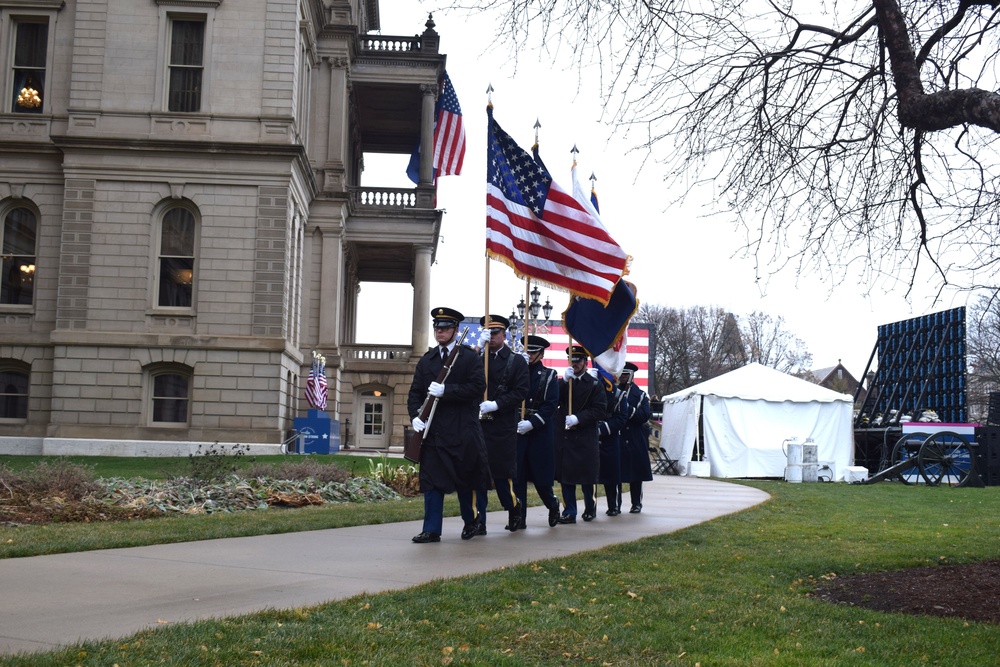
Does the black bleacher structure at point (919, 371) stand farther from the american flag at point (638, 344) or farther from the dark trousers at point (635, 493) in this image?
the american flag at point (638, 344)

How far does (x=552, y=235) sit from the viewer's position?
12523mm

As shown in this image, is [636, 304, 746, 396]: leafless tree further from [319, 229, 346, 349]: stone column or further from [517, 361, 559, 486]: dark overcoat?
[517, 361, 559, 486]: dark overcoat

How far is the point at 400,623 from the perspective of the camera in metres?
5.68

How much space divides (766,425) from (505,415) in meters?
22.9

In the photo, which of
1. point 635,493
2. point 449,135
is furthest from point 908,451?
point 449,135

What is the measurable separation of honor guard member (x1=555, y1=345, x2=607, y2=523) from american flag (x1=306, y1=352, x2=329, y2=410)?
75.3ft

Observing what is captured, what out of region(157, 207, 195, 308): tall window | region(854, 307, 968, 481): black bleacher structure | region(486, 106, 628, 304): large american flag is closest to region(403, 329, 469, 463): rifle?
region(486, 106, 628, 304): large american flag

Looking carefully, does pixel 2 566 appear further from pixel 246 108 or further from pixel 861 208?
pixel 246 108

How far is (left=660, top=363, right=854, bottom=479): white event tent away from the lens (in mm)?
32031

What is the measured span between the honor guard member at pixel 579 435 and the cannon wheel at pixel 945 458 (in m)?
15.0

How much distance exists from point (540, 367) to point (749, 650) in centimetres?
754

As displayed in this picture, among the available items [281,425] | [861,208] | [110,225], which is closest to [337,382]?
[281,425]

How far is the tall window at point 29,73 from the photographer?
31.8 metres

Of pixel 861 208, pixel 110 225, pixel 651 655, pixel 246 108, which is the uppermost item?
pixel 246 108
